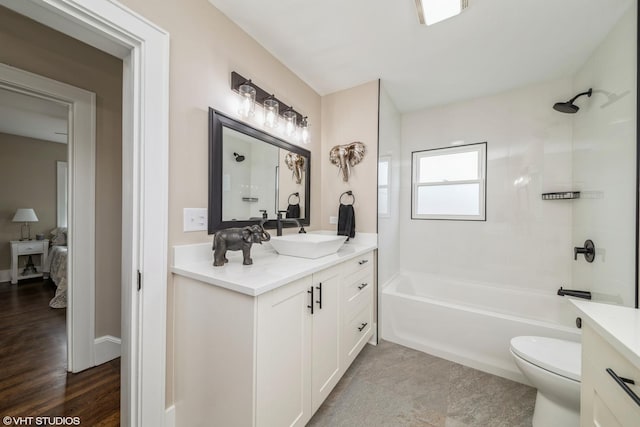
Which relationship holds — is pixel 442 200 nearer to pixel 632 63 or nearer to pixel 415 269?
pixel 415 269

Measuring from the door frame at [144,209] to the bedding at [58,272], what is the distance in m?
2.56

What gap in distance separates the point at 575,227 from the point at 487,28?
1803 mm

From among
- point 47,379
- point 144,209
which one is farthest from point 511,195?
point 47,379

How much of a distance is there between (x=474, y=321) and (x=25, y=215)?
6.04 m

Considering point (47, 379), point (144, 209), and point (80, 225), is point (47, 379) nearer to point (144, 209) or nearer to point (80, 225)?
point (80, 225)

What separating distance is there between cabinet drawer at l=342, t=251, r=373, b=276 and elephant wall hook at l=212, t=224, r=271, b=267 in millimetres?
624

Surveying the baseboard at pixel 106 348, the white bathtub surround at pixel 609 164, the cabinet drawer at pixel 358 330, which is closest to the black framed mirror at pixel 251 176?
the cabinet drawer at pixel 358 330

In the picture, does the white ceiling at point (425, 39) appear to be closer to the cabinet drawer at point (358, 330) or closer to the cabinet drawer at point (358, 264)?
the cabinet drawer at point (358, 264)

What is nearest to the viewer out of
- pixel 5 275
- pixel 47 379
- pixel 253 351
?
pixel 253 351

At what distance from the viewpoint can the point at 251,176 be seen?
167 cm

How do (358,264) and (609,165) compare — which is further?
(358,264)

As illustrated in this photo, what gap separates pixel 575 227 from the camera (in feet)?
6.69

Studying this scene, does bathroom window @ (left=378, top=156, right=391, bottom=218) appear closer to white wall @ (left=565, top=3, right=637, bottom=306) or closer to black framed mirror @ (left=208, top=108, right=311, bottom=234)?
black framed mirror @ (left=208, top=108, right=311, bottom=234)

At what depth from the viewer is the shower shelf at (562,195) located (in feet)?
6.46
